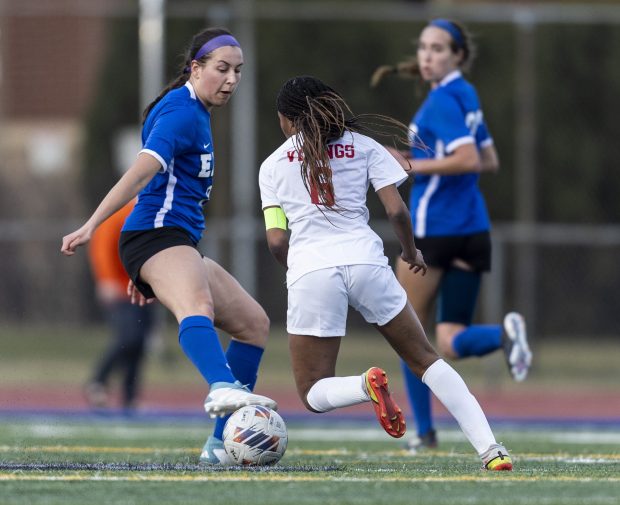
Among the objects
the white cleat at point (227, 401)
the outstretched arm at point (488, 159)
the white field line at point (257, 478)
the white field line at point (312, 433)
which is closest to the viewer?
the white field line at point (257, 478)

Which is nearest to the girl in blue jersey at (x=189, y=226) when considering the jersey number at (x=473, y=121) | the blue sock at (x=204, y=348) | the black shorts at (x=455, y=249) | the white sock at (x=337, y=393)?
the blue sock at (x=204, y=348)

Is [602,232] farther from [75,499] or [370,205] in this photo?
[75,499]

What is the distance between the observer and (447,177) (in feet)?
26.8

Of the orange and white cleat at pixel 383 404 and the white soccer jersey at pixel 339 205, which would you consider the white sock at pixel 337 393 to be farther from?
the white soccer jersey at pixel 339 205

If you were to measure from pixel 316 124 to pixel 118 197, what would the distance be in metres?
0.89

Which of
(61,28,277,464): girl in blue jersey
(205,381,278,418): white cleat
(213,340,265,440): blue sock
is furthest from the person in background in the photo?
(205,381,278,418): white cleat

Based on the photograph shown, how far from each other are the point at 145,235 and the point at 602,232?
9777mm

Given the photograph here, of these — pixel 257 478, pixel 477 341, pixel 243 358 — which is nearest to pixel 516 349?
pixel 477 341

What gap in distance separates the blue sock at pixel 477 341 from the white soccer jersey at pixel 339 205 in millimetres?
1941

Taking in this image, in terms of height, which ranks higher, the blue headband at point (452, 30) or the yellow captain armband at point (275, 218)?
the blue headband at point (452, 30)

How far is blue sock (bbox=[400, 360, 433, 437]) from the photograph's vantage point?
8.04 metres

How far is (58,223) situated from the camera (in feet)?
63.4

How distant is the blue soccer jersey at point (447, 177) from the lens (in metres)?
8.04

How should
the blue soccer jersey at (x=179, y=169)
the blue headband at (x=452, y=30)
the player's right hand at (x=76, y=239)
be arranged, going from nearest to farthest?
the player's right hand at (x=76, y=239), the blue soccer jersey at (x=179, y=169), the blue headband at (x=452, y=30)
